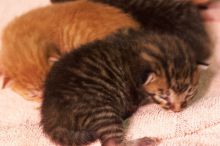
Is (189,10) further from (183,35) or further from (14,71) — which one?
(14,71)

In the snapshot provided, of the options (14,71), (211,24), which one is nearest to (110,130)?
(14,71)

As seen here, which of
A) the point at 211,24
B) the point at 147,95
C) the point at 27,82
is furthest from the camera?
the point at 211,24

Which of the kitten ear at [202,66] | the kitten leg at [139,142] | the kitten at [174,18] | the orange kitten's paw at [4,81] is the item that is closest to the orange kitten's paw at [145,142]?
the kitten leg at [139,142]

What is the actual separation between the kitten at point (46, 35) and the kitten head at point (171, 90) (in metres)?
0.37

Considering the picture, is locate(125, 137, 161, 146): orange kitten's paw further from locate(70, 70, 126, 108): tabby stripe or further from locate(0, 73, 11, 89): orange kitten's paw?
locate(0, 73, 11, 89): orange kitten's paw

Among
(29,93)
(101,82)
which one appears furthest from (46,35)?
(101,82)

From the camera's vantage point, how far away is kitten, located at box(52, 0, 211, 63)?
198 centimetres

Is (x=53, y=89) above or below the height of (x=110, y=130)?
above

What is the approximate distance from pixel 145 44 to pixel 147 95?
21 cm

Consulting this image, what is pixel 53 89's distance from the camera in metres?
1.61

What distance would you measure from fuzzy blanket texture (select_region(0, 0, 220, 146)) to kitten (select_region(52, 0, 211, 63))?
0.13 m

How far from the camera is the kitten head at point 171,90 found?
1.66 meters

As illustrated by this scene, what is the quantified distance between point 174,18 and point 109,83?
563mm

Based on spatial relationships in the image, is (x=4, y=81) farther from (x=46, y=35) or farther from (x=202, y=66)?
(x=202, y=66)
